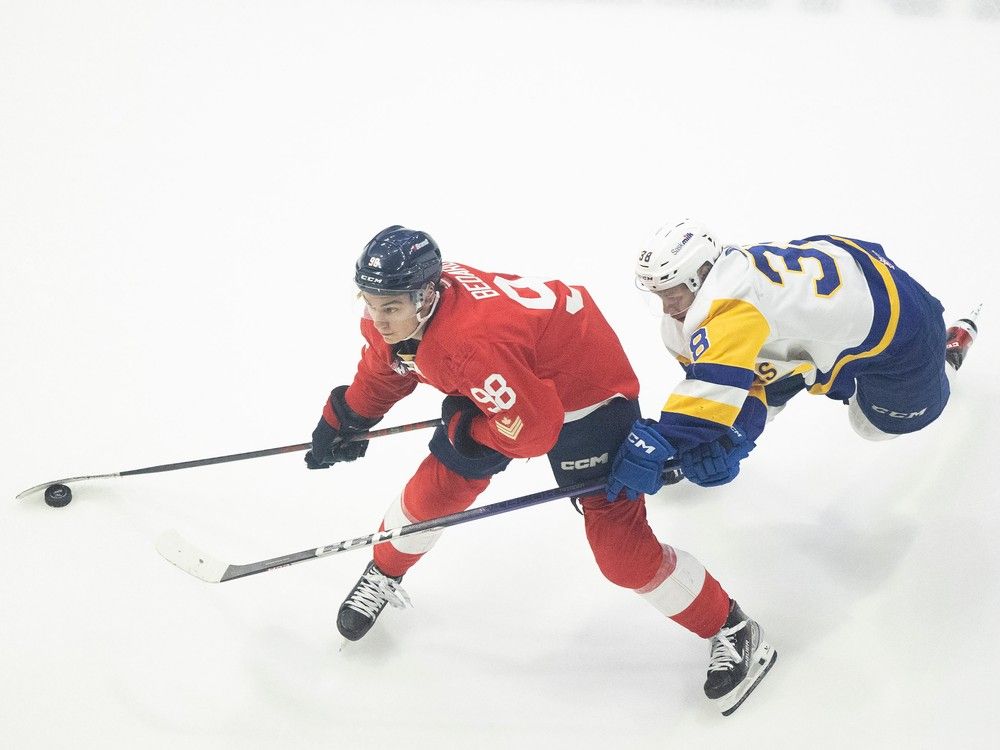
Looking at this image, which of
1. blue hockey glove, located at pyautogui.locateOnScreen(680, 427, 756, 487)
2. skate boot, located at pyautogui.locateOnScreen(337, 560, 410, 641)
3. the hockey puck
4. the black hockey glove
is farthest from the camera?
the hockey puck

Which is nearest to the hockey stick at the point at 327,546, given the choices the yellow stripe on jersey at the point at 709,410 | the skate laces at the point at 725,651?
the yellow stripe on jersey at the point at 709,410

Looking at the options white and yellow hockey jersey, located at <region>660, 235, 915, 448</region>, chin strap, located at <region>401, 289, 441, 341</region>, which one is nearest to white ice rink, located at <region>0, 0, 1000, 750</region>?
white and yellow hockey jersey, located at <region>660, 235, 915, 448</region>

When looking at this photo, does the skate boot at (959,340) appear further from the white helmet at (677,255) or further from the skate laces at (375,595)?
the skate laces at (375,595)

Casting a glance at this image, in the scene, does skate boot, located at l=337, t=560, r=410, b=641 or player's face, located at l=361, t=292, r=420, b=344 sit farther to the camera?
skate boot, located at l=337, t=560, r=410, b=641

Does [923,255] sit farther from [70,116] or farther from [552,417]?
[70,116]

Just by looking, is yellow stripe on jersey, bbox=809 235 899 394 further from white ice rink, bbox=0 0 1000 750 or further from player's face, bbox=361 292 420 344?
player's face, bbox=361 292 420 344

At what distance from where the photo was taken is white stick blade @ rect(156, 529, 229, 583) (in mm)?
2686

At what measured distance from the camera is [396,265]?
236cm

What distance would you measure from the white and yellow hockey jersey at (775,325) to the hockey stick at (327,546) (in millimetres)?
353

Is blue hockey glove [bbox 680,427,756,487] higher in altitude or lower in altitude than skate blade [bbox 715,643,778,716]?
higher

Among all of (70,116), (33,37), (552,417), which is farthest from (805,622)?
(33,37)

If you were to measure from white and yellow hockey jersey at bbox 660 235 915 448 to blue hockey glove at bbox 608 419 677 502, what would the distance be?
1.8 inches

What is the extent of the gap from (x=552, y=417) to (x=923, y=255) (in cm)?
313

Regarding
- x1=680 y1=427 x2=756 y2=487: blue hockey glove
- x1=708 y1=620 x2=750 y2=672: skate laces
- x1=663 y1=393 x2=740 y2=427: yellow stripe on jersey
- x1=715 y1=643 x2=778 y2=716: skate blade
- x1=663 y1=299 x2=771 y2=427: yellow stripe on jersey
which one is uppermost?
x1=663 y1=299 x2=771 y2=427: yellow stripe on jersey
